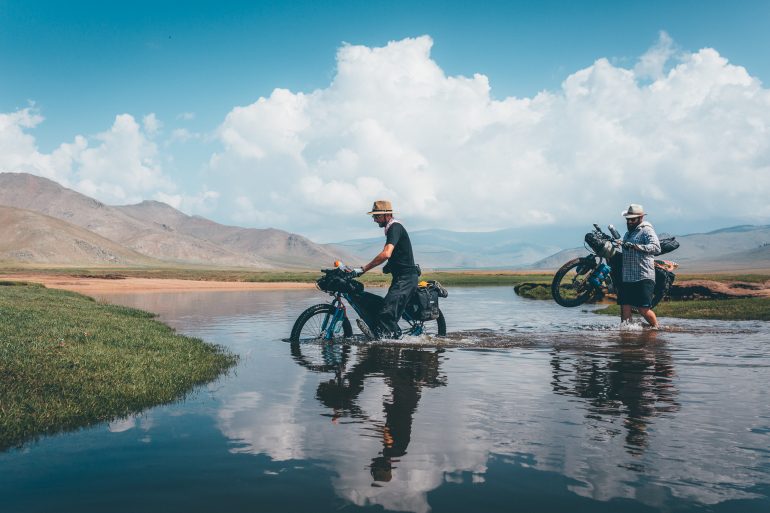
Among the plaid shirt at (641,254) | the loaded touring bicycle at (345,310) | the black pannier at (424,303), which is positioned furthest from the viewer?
the plaid shirt at (641,254)

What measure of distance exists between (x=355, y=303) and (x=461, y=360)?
3.19 m

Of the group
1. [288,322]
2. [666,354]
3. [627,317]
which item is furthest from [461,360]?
[288,322]

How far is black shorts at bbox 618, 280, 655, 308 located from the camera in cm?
1600

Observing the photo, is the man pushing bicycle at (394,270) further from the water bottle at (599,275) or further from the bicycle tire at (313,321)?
the water bottle at (599,275)

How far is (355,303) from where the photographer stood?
14.1 metres

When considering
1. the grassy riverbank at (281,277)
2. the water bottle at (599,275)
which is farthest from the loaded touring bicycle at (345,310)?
the grassy riverbank at (281,277)

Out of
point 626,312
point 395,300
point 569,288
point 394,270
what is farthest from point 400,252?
point 626,312

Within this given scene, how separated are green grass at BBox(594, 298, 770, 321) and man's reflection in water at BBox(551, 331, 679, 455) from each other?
9157 mm

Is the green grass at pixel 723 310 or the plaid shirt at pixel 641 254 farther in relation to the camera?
the green grass at pixel 723 310

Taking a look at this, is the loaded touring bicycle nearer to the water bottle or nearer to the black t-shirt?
the black t-shirt

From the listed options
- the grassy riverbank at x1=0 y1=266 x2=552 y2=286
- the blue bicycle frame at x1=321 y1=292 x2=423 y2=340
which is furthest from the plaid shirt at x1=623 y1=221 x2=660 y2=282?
the grassy riverbank at x1=0 y1=266 x2=552 y2=286

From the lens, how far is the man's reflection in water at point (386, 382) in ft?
20.1

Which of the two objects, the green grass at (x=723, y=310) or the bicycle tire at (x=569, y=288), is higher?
the bicycle tire at (x=569, y=288)

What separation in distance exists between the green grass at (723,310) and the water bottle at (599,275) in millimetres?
7244
